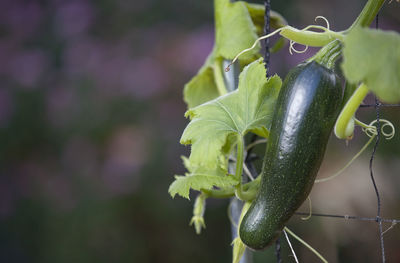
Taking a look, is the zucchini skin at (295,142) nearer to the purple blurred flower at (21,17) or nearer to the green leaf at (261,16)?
the green leaf at (261,16)

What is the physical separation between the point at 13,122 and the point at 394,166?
Result: 813 mm

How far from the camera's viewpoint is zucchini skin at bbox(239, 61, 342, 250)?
13.6 inches

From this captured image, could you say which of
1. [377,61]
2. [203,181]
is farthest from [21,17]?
[377,61]

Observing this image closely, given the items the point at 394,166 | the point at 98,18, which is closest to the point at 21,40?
the point at 98,18

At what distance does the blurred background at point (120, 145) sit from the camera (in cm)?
97

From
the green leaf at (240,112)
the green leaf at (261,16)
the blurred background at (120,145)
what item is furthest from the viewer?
the blurred background at (120,145)

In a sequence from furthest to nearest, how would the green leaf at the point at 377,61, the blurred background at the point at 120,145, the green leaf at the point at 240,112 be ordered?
the blurred background at the point at 120,145 → the green leaf at the point at 240,112 → the green leaf at the point at 377,61

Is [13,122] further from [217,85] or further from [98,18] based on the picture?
[217,85]

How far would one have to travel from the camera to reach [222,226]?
1046 millimetres

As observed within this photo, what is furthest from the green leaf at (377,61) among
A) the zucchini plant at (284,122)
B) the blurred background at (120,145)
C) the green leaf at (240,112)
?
the blurred background at (120,145)

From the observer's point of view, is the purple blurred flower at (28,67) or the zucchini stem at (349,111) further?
the purple blurred flower at (28,67)

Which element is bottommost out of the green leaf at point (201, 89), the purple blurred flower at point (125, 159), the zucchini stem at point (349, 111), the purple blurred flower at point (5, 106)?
the purple blurred flower at point (125, 159)

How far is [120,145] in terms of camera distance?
1027mm

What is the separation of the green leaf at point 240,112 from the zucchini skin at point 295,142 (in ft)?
0.09
